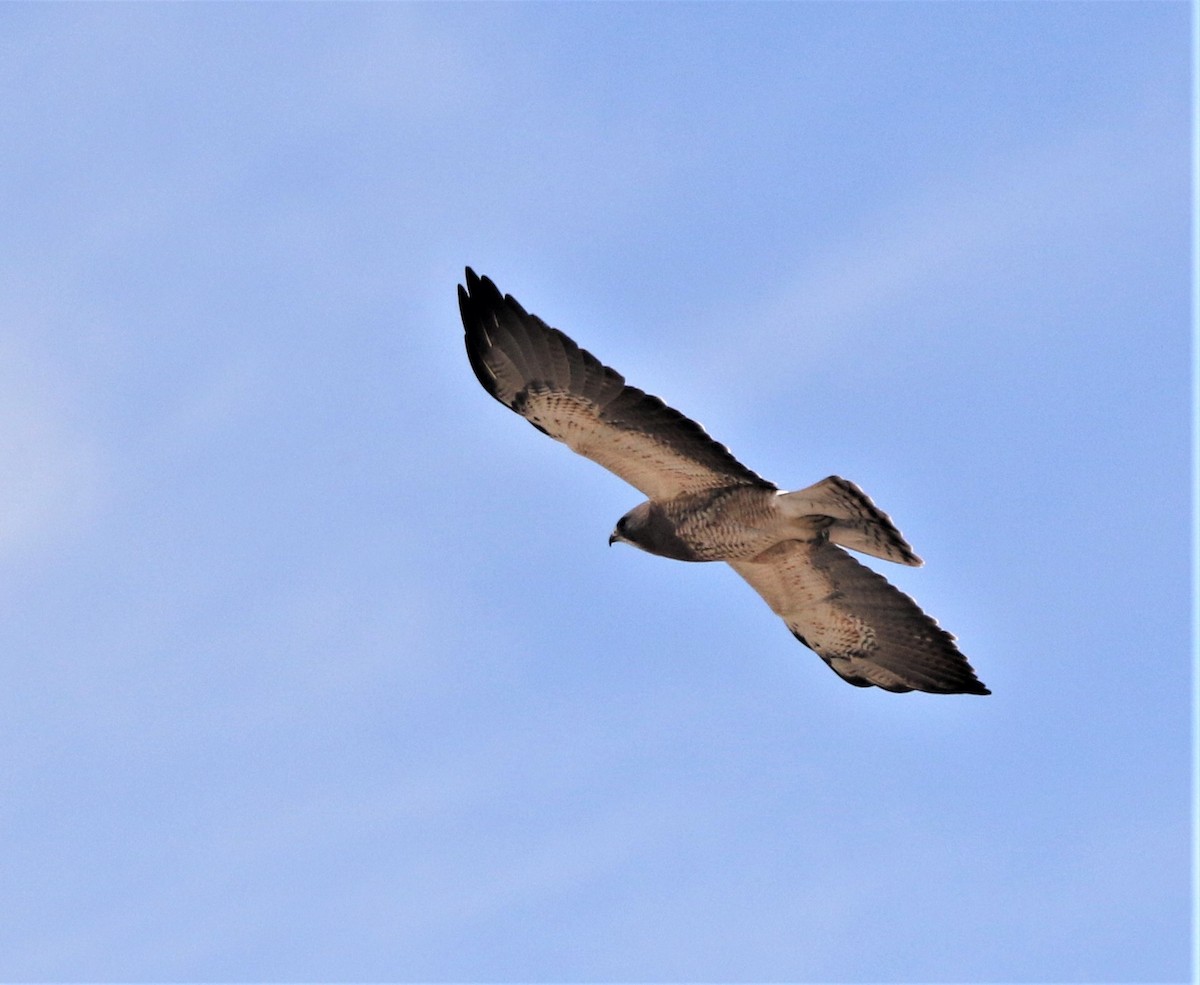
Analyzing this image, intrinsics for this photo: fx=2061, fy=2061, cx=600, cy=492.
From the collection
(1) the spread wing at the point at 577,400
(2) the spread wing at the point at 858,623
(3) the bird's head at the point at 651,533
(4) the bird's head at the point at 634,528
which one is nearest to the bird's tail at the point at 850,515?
(1) the spread wing at the point at 577,400

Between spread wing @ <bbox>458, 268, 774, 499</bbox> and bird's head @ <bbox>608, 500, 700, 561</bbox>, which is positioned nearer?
spread wing @ <bbox>458, 268, 774, 499</bbox>

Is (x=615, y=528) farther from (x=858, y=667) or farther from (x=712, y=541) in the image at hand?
(x=858, y=667)

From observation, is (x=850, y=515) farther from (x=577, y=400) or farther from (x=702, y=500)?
(x=577, y=400)

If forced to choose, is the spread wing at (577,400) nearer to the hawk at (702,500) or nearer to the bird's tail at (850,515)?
the hawk at (702,500)

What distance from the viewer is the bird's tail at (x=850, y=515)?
14.3 m

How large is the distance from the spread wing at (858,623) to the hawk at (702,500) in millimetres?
11

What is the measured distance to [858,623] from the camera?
16.1 metres

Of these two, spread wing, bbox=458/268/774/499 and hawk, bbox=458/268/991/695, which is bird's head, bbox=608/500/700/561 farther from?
spread wing, bbox=458/268/774/499

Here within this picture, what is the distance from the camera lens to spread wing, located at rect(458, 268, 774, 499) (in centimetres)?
1411

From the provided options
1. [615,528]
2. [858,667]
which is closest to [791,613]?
[858,667]

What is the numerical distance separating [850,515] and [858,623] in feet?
6.05

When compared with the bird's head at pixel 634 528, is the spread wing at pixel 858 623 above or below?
below

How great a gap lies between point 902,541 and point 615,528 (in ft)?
7.14

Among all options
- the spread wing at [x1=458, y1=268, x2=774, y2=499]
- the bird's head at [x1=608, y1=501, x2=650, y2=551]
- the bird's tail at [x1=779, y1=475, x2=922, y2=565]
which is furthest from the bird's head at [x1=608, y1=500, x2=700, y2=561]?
the bird's tail at [x1=779, y1=475, x2=922, y2=565]
